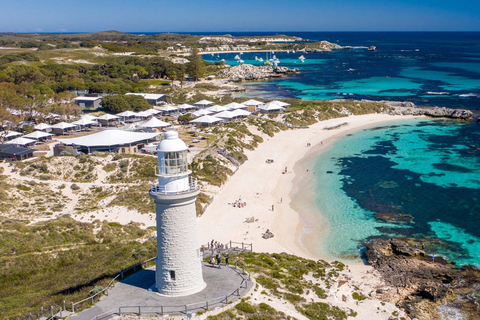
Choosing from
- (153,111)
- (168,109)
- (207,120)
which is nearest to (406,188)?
(207,120)

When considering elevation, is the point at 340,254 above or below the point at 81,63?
below

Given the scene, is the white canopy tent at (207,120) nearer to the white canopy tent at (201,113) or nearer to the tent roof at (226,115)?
the tent roof at (226,115)

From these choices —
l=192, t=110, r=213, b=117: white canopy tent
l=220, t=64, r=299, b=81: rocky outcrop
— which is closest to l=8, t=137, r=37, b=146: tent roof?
l=192, t=110, r=213, b=117: white canopy tent

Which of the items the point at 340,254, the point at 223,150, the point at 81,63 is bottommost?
the point at 340,254

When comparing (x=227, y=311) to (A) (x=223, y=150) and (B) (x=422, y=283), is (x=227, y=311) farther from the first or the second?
(A) (x=223, y=150)

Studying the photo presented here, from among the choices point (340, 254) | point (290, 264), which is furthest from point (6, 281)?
point (340, 254)

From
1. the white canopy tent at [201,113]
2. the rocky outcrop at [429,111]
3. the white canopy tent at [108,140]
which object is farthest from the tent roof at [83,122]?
the rocky outcrop at [429,111]

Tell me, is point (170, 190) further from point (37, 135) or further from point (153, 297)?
point (37, 135)
